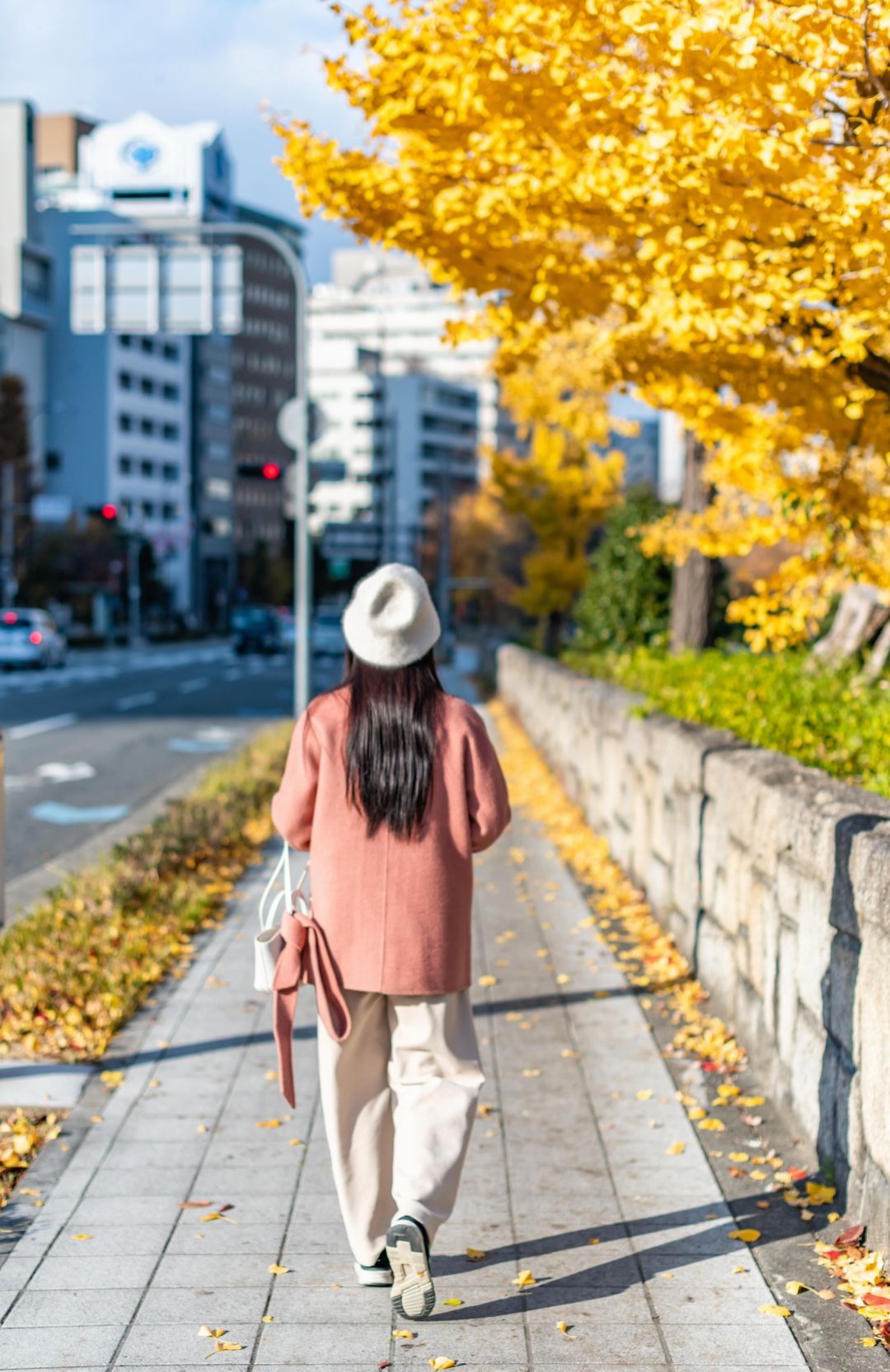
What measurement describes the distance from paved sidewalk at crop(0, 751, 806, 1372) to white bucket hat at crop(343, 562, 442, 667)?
5.17 feet

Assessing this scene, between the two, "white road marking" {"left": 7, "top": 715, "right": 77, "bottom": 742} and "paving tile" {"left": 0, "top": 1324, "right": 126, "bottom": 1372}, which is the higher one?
"paving tile" {"left": 0, "top": 1324, "right": 126, "bottom": 1372}

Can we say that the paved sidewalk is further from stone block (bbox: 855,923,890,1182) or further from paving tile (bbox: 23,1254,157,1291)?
stone block (bbox: 855,923,890,1182)

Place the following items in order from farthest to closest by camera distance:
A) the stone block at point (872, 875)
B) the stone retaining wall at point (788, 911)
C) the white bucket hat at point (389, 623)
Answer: the stone retaining wall at point (788, 911)
the stone block at point (872, 875)
the white bucket hat at point (389, 623)

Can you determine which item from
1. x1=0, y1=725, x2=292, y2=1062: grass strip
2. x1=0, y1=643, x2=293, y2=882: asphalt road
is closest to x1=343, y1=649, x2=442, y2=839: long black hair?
x1=0, y1=725, x2=292, y2=1062: grass strip

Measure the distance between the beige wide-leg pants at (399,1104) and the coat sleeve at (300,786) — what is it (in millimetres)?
433

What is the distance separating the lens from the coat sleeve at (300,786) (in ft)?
13.8

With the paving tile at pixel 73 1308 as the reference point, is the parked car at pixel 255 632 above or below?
below

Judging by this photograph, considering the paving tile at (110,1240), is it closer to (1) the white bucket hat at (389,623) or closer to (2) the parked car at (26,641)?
(1) the white bucket hat at (389,623)

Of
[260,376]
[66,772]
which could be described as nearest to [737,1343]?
[66,772]

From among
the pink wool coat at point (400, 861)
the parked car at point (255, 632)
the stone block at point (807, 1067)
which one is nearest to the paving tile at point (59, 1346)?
the pink wool coat at point (400, 861)

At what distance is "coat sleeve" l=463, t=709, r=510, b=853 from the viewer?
418 centimetres

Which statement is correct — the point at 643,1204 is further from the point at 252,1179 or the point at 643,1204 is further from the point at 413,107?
the point at 413,107

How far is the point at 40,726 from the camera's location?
76.6ft

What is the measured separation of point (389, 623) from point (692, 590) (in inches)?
514
